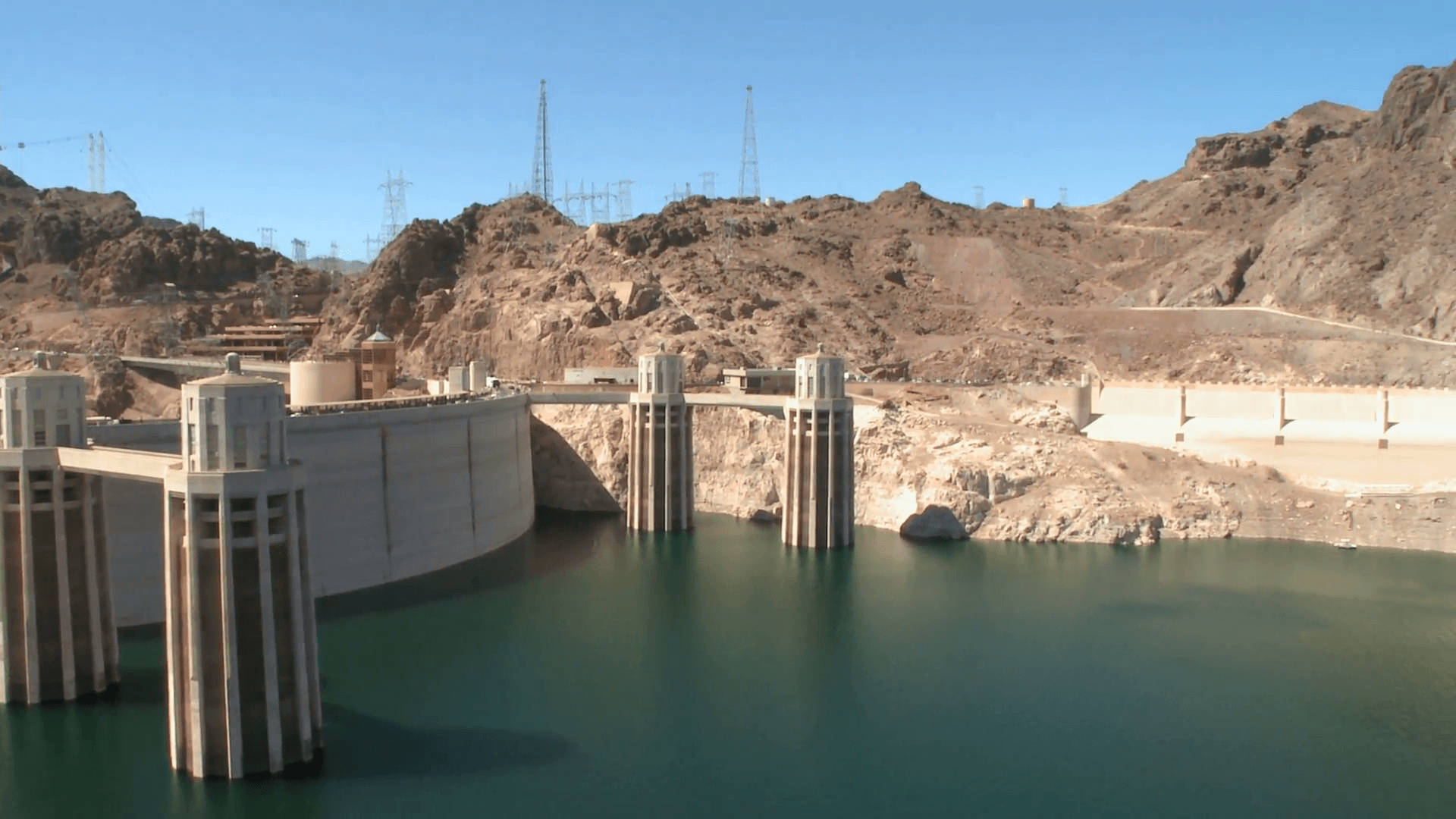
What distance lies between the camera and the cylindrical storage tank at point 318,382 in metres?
56.5

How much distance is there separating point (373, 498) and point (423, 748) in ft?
54.5

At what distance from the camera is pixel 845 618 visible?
41219mm

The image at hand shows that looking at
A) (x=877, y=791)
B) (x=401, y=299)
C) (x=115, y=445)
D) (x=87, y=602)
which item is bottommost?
(x=877, y=791)

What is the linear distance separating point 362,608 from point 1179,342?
197 feet

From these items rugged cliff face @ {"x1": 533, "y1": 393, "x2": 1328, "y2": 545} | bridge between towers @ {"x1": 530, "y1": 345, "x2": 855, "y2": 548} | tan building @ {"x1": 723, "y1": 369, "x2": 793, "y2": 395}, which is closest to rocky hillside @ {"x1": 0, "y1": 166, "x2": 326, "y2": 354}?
rugged cliff face @ {"x1": 533, "y1": 393, "x2": 1328, "y2": 545}

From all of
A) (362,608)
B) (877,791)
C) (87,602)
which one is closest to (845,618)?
(877,791)

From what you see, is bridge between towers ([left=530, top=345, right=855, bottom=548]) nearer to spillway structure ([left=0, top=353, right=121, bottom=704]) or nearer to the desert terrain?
the desert terrain

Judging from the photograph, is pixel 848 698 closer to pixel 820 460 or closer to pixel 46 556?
pixel 820 460

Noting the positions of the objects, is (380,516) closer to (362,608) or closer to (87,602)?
(362,608)

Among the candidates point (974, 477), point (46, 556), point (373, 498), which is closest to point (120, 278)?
point (373, 498)

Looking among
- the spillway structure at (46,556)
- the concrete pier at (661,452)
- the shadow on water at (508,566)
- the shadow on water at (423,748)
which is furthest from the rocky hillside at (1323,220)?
the spillway structure at (46,556)

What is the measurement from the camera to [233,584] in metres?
24.4

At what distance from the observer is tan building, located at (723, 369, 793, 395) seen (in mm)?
64938

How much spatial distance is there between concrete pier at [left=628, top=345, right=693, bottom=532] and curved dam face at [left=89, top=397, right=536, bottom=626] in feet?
22.4
